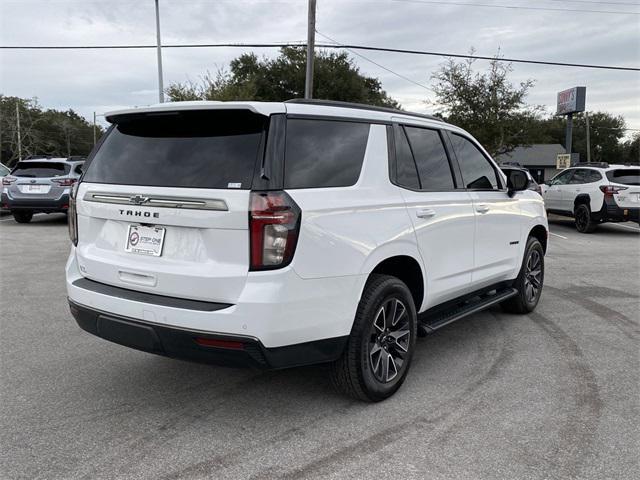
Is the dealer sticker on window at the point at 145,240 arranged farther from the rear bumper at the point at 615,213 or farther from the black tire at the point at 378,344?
the rear bumper at the point at 615,213

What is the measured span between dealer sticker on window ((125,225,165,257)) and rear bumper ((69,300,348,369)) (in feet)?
1.30

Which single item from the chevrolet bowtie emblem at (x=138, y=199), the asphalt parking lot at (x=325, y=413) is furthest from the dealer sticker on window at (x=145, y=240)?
the asphalt parking lot at (x=325, y=413)

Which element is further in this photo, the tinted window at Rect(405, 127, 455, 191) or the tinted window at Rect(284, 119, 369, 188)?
the tinted window at Rect(405, 127, 455, 191)

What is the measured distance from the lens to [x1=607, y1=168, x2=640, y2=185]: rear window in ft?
44.6

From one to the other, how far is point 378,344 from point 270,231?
119 centimetres

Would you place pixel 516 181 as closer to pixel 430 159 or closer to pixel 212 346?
pixel 430 159

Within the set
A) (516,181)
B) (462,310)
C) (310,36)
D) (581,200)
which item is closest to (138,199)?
(462,310)

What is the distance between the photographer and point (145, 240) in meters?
3.22

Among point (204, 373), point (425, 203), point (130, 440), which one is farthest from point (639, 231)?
point (130, 440)

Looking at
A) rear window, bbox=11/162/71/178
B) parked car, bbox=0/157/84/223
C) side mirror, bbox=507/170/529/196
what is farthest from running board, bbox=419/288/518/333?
rear window, bbox=11/162/71/178

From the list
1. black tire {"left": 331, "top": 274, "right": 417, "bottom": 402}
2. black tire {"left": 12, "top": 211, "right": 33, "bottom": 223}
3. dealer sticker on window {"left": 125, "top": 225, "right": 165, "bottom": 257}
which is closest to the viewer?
dealer sticker on window {"left": 125, "top": 225, "right": 165, "bottom": 257}

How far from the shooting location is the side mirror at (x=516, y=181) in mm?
5342

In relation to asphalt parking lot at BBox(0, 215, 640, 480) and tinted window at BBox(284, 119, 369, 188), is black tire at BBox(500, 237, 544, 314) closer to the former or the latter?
asphalt parking lot at BBox(0, 215, 640, 480)

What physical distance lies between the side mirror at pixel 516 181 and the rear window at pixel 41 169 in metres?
11.1
